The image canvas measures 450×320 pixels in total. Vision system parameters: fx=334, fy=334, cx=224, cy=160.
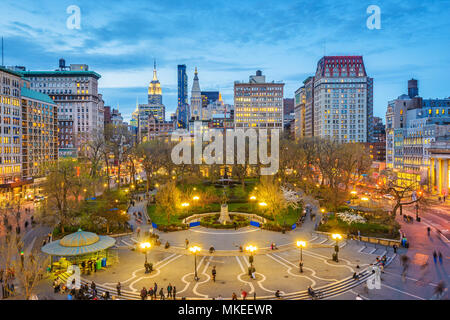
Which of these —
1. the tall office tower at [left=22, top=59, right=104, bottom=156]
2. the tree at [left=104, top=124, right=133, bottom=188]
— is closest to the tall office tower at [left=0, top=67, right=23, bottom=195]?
the tree at [left=104, top=124, right=133, bottom=188]

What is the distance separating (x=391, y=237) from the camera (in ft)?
133

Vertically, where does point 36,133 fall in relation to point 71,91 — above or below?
below

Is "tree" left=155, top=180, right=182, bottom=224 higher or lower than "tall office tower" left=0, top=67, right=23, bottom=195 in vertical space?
lower

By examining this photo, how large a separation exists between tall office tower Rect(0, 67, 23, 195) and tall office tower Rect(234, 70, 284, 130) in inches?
4776

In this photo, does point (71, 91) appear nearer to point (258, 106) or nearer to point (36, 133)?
point (36, 133)

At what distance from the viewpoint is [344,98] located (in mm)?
164000

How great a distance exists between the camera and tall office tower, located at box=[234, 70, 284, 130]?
18912cm

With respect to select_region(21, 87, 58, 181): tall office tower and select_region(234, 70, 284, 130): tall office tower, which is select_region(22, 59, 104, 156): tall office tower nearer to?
select_region(21, 87, 58, 181): tall office tower

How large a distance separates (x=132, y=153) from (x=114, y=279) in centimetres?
6203

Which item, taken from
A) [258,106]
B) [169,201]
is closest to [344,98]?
[258,106]

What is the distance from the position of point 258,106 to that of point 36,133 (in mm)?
122503

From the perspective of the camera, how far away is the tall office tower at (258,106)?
18912 cm

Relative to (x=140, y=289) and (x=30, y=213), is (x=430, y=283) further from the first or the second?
(x=30, y=213)

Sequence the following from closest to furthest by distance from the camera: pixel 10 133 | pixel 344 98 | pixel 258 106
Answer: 1. pixel 10 133
2. pixel 344 98
3. pixel 258 106
